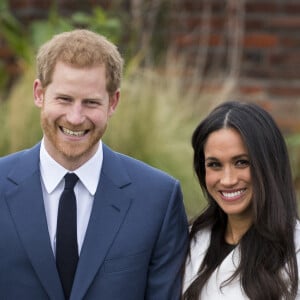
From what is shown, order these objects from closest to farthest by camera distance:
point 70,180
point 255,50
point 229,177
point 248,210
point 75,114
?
point 75,114 → point 70,180 → point 229,177 → point 248,210 → point 255,50

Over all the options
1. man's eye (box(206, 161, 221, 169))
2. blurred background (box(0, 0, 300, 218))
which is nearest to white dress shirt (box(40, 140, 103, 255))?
man's eye (box(206, 161, 221, 169))

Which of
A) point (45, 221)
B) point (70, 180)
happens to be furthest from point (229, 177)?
point (45, 221)

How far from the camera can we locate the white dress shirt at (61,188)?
4090 mm

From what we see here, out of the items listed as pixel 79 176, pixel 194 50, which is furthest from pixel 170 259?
pixel 194 50

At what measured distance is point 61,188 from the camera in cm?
411

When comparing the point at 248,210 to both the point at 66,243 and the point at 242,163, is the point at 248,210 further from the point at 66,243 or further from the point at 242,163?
the point at 66,243

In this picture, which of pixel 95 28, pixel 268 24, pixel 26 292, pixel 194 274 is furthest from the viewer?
pixel 268 24

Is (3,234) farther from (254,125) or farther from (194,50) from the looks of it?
(194,50)

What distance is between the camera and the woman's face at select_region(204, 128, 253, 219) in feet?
13.7

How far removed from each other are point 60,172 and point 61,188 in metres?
0.07

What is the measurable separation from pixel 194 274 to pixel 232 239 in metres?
0.23

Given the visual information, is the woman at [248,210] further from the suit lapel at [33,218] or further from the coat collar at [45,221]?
A: the suit lapel at [33,218]

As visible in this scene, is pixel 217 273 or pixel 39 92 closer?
pixel 39 92

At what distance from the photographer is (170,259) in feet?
13.9
